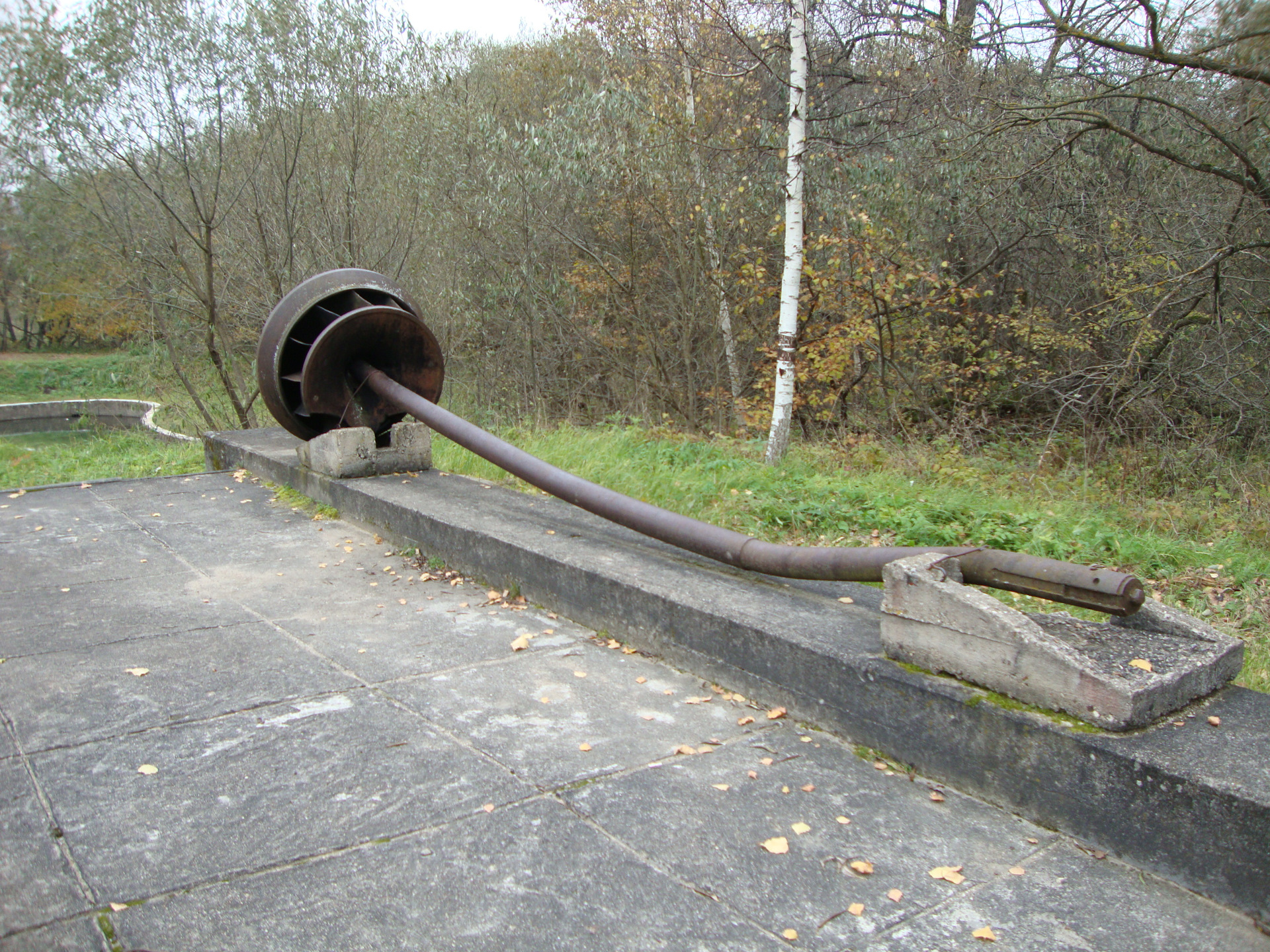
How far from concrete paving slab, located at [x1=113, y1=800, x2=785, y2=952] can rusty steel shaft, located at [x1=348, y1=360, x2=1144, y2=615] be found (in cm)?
133

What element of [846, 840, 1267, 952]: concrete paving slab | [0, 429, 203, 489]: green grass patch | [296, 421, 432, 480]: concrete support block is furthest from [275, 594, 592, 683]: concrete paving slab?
[0, 429, 203, 489]: green grass patch

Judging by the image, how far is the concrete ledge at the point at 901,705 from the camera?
2.28m

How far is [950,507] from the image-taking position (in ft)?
17.0

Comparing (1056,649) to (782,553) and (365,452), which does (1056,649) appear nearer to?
(782,553)

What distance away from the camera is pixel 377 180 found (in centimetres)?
1425

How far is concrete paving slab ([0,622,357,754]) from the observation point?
3.20 metres

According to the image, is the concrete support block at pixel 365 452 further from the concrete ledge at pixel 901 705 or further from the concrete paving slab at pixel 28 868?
the concrete paving slab at pixel 28 868

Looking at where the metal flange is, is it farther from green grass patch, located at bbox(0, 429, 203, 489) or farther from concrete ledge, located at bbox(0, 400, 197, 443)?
concrete ledge, located at bbox(0, 400, 197, 443)

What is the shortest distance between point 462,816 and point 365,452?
408 cm

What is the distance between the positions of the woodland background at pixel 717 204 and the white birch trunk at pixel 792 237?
0.38 m

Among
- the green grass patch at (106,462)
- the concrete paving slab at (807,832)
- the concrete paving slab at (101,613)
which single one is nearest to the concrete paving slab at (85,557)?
→ the concrete paving slab at (101,613)

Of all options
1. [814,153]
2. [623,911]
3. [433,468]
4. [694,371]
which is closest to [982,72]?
[814,153]

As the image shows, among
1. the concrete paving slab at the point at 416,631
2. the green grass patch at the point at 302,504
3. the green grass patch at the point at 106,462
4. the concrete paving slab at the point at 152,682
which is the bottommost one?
the green grass patch at the point at 106,462

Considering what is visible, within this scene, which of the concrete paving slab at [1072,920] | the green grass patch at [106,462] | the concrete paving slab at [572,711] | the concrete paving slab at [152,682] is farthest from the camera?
the green grass patch at [106,462]
